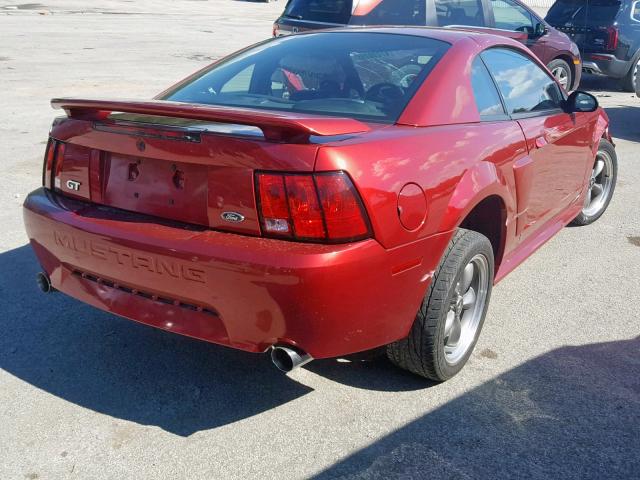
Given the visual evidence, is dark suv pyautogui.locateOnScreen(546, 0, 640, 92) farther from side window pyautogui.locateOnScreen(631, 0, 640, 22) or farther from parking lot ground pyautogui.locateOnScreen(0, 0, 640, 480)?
parking lot ground pyautogui.locateOnScreen(0, 0, 640, 480)

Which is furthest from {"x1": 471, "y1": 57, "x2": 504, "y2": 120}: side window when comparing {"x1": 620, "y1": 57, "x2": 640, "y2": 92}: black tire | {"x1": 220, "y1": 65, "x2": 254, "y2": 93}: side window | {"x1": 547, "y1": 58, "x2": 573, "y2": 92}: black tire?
{"x1": 620, "y1": 57, "x2": 640, "y2": 92}: black tire

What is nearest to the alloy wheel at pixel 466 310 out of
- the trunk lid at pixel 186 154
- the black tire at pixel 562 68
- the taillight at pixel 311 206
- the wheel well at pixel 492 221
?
the wheel well at pixel 492 221

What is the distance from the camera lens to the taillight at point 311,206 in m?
2.65

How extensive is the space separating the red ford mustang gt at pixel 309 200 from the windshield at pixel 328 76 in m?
0.01

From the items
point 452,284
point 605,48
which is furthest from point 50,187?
point 605,48

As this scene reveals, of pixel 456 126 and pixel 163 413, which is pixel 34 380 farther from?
pixel 456 126

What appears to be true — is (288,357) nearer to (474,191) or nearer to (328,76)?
(474,191)

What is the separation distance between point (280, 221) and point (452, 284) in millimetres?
865

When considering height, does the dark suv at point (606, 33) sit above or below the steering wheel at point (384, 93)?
below

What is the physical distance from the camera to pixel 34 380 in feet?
11.0

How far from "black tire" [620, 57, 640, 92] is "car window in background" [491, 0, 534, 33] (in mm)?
2416

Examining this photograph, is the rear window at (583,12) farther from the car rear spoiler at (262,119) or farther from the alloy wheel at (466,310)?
the car rear spoiler at (262,119)

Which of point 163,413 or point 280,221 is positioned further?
point 163,413

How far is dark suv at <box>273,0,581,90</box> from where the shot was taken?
949 cm
